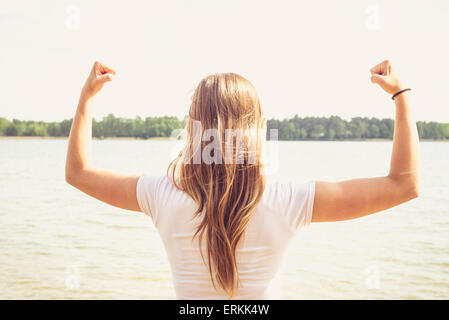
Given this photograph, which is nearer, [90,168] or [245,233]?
[245,233]

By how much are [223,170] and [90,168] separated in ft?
1.21

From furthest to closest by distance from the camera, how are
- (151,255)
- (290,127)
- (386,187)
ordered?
(290,127) < (151,255) < (386,187)

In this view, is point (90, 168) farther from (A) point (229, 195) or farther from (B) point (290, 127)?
(B) point (290, 127)

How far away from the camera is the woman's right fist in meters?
1.02

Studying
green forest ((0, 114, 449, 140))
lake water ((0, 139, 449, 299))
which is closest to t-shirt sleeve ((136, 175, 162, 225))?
lake water ((0, 139, 449, 299))

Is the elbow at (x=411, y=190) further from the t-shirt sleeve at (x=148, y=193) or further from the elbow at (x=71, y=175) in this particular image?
the elbow at (x=71, y=175)

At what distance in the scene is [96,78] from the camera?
45.6 inches

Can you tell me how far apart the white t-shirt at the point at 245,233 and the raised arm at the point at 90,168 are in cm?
4

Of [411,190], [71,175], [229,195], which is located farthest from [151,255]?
[411,190]
